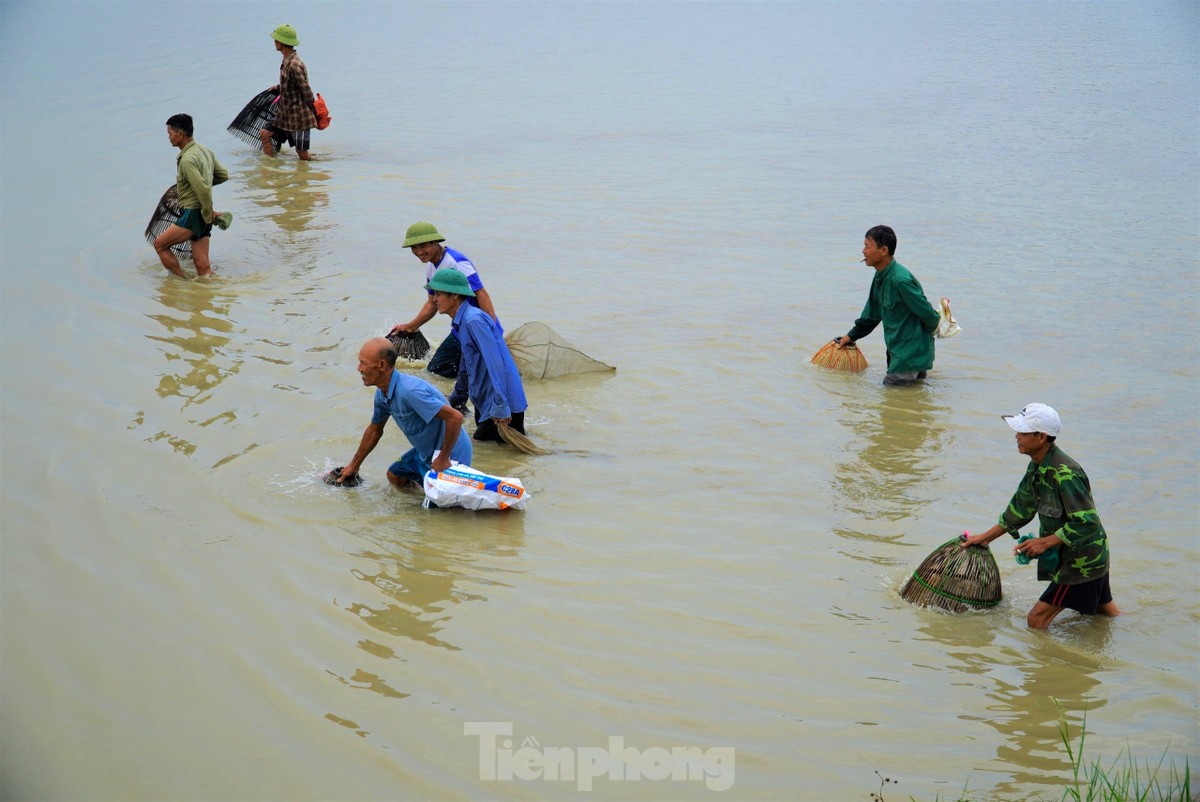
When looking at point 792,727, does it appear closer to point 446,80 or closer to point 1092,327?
point 1092,327

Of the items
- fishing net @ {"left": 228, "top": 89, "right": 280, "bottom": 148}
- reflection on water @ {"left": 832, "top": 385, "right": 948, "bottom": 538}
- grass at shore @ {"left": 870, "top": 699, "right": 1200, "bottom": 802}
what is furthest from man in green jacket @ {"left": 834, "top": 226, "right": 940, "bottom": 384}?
fishing net @ {"left": 228, "top": 89, "right": 280, "bottom": 148}

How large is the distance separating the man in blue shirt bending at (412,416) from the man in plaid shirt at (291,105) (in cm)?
899

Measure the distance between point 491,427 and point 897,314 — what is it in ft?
9.96

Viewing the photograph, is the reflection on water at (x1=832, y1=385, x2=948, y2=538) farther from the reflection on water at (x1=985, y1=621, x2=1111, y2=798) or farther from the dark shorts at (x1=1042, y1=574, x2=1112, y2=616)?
the reflection on water at (x1=985, y1=621, x2=1111, y2=798)

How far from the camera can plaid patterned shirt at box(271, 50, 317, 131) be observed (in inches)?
537

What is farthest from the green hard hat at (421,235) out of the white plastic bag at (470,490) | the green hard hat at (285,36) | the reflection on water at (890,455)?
the green hard hat at (285,36)

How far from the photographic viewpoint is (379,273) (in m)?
10.6

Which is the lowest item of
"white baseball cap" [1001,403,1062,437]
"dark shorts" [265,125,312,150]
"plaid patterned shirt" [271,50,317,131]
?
"white baseball cap" [1001,403,1062,437]

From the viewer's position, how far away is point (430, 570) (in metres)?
5.36

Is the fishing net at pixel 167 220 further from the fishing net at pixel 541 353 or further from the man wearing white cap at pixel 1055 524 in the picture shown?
the man wearing white cap at pixel 1055 524

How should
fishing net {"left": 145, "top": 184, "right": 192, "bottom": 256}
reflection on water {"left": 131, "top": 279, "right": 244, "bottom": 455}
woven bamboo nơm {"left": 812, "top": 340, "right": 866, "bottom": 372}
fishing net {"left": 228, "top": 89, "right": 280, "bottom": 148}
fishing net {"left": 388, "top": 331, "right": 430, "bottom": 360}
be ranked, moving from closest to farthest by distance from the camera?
reflection on water {"left": 131, "top": 279, "right": 244, "bottom": 455}, fishing net {"left": 388, "top": 331, "right": 430, "bottom": 360}, woven bamboo nơm {"left": 812, "top": 340, "right": 866, "bottom": 372}, fishing net {"left": 145, "top": 184, "right": 192, "bottom": 256}, fishing net {"left": 228, "top": 89, "right": 280, "bottom": 148}

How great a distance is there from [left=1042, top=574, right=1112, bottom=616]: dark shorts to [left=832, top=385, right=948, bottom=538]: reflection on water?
123 centimetres

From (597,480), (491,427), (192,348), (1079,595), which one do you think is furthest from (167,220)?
(1079,595)

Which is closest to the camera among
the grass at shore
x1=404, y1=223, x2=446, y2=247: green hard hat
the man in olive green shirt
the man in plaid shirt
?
the grass at shore
